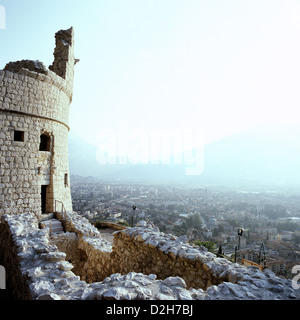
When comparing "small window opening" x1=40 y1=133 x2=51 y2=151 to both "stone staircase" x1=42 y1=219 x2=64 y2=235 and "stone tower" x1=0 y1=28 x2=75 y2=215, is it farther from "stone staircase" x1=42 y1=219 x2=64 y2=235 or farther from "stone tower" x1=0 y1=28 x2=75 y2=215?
"stone staircase" x1=42 y1=219 x2=64 y2=235

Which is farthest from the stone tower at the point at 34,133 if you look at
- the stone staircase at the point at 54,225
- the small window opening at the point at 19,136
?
the stone staircase at the point at 54,225

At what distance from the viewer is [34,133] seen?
946 cm

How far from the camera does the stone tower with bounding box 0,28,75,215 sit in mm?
8633

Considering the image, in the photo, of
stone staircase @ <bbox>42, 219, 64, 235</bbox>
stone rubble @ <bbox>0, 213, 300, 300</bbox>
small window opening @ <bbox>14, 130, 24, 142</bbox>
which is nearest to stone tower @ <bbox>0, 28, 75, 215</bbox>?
small window opening @ <bbox>14, 130, 24, 142</bbox>

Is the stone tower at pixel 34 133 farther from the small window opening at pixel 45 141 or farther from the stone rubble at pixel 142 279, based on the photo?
the stone rubble at pixel 142 279

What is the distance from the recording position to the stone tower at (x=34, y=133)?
28.3 ft
